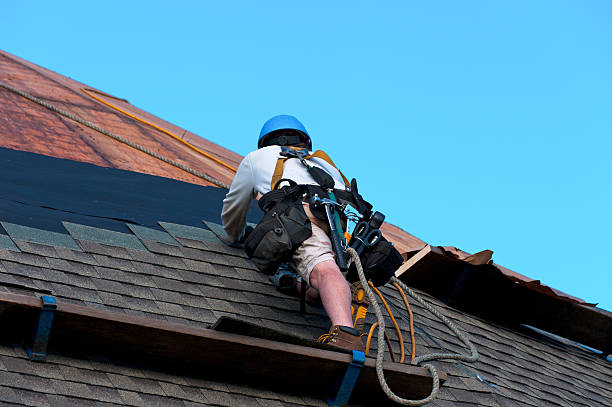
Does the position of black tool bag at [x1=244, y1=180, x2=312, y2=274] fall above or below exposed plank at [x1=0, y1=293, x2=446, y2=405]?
above

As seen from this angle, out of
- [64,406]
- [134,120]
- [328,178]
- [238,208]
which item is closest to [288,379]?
[64,406]

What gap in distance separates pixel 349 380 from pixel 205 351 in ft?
2.10

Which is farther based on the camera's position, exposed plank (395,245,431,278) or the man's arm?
exposed plank (395,245,431,278)

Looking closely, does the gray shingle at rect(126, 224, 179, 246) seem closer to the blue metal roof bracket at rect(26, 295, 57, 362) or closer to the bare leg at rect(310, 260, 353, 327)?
the bare leg at rect(310, 260, 353, 327)

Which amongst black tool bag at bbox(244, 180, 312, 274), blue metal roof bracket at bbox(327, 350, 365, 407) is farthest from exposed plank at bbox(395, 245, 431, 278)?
blue metal roof bracket at bbox(327, 350, 365, 407)

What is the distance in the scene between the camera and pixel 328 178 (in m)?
3.98

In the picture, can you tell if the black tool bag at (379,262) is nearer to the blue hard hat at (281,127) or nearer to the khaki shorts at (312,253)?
the khaki shorts at (312,253)

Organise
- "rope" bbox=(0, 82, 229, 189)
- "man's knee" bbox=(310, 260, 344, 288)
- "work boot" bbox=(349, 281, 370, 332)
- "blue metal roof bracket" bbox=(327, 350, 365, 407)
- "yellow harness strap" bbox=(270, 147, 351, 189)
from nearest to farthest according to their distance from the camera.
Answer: "blue metal roof bracket" bbox=(327, 350, 365, 407) < "man's knee" bbox=(310, 260, 344, 288) < "work boot" bbox=(349, 281, 370, 332) < "yellow harness strap" bbox=(270, 147, 351, 189) < "rope" bbox=(0, 82, 229, 189)

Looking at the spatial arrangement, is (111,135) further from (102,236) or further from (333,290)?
(333,290)

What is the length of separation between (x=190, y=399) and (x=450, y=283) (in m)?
3.30

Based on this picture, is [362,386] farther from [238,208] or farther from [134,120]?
[134,120]

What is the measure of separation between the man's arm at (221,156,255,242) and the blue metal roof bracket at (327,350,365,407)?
1.56 meters

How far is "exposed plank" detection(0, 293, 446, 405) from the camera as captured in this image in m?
2.60

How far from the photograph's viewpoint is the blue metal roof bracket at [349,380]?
2.99 metres
